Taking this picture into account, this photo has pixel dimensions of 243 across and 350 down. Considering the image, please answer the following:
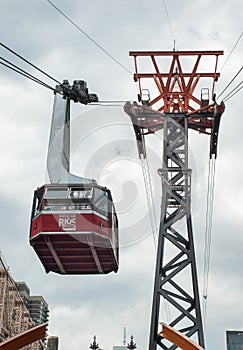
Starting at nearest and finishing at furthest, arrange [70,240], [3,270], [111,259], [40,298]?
[70,240]
[111,259]
[3,270]
[40,298]

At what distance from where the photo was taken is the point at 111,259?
20391 millimetres

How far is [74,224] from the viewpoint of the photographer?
18.5 metres

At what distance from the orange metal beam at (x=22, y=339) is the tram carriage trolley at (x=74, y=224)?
1192 centimetres

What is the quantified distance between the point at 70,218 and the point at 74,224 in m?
0.24

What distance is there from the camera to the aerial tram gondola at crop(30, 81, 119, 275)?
61.4 ft

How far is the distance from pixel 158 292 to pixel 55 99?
30.8 ft

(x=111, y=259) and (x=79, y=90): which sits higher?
(x=79, y=90)

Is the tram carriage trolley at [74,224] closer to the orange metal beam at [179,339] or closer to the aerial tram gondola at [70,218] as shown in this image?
the aerial tram gondola at [70,218]

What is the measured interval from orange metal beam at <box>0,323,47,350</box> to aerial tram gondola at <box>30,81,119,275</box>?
39.1 feet

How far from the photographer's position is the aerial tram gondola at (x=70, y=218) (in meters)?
18.7

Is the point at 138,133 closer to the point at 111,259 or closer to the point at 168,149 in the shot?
the point at 168,149

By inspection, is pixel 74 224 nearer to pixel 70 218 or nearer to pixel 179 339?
pixel 70 218

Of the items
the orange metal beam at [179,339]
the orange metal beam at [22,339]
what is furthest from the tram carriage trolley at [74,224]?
the orange metal beam at [179,339]

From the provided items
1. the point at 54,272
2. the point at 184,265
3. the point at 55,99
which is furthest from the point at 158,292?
the point at 55,99
